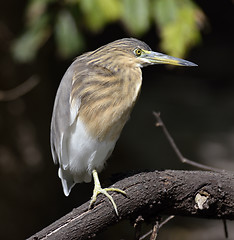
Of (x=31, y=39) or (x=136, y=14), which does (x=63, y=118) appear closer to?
(x=136, y=14)

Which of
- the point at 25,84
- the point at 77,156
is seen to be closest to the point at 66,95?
the point at 77,156

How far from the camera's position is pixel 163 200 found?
2227mm

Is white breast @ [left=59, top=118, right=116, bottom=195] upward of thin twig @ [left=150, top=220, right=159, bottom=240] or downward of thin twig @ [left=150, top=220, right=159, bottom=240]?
upward

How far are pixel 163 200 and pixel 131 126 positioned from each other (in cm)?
412

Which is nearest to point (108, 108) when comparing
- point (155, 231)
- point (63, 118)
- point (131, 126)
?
point (63, 118)

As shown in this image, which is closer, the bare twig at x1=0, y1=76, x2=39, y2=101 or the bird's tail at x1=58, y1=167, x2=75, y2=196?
the bird's tail at x1=58, y1=167, x2=75, y2=196

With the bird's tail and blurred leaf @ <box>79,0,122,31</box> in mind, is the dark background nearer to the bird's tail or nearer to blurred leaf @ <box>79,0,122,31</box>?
the bird's tail

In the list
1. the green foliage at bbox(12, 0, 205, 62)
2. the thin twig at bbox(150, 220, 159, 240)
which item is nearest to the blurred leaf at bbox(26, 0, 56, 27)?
the green foliage at bbox(12, 0, 205, 62)

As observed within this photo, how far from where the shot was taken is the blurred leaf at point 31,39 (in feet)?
11.3

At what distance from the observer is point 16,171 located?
14.6 ft

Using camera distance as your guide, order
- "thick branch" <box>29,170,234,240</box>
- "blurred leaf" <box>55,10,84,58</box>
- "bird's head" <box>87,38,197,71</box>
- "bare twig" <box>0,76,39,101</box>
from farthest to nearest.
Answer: "bare twig" <box>0,76,39,101</box> < "blurred leaf" <box>55,10,84,58</box> < "bird's head" <box>87,38,197,71</box> < "thick branch" <box>29,170,234,240</box>

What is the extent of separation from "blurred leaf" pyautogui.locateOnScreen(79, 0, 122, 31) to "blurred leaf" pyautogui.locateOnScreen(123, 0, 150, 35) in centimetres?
6

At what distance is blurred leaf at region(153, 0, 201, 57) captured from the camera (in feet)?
10.4

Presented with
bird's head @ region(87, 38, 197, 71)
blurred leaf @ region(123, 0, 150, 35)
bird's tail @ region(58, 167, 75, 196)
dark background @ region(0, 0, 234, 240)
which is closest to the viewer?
bird's head @ region(87, 38, 197, 71)
